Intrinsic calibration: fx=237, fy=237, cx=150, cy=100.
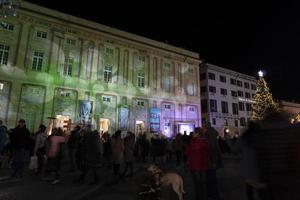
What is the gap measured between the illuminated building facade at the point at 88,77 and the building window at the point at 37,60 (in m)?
0.10

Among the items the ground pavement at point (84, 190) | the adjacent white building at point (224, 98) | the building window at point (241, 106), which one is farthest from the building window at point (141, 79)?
the building window at point (241, 106)

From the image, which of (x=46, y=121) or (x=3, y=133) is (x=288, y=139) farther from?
(x=46, y=121)

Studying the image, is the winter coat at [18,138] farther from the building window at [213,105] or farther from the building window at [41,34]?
the building window at [213,105]

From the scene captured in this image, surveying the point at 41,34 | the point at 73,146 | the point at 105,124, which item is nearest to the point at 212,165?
the point at 73,146

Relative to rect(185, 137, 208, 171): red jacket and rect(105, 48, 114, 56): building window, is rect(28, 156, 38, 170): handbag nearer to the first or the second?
rect(185, 137, 208, 171): red jacket

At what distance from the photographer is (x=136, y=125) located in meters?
30.6

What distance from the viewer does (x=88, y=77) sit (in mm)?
28359

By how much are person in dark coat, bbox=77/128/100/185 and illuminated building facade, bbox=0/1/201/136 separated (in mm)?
17625

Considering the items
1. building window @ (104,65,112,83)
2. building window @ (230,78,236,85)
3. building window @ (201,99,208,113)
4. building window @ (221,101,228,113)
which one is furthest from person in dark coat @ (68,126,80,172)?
building window @ (230,78,236,85)

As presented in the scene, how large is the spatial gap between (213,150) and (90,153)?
4.62 m

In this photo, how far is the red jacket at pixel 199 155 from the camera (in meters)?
6.39

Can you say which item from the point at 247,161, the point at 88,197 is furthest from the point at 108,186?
the point at 247,161

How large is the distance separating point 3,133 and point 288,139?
10.2 m

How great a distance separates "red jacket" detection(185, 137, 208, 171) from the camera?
6.39 meters
